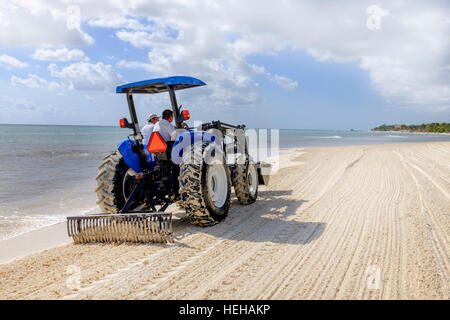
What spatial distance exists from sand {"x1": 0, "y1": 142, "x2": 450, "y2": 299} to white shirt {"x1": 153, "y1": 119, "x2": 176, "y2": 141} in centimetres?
139

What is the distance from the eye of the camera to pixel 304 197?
7.27 m

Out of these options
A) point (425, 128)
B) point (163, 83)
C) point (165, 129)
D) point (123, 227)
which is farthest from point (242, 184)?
point (425, 128)

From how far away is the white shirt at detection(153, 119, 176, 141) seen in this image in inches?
201

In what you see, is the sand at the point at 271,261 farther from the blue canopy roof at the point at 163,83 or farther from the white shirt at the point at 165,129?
the blue canopy roof at the point at 163,83

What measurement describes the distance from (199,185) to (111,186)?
143cm

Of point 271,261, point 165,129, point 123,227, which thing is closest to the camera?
point 271,261

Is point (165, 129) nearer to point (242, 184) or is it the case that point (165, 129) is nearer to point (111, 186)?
point (111, 186)

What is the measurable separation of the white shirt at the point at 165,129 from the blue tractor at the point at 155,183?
0.12 meters

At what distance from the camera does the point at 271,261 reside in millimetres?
3641

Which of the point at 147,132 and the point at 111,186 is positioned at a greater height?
the point at 147,132

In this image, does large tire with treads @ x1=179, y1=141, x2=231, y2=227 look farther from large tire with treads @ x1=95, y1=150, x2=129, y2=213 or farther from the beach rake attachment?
large tire with treads @ x1=95, y1=150, x2=129, y2=213
